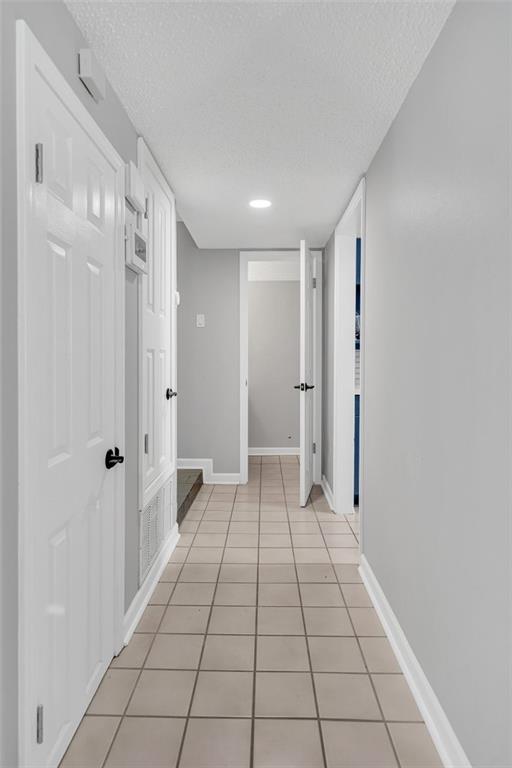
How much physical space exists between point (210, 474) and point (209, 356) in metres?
1.15

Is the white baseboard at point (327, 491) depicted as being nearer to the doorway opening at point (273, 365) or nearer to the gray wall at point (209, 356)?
the gray wall at point (209, 356)

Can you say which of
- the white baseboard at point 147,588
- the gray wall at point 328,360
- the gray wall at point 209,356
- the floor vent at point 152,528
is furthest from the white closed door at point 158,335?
the gray wall at point 209,356

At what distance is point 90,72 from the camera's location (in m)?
1.62

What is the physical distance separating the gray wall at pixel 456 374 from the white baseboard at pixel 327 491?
1.89 meters

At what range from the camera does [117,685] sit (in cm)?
189

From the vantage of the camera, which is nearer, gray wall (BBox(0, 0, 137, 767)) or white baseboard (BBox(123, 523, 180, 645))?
gray wall (BBox(0, 0, 137, 767))

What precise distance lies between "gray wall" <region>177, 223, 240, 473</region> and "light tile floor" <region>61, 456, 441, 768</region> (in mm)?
1853

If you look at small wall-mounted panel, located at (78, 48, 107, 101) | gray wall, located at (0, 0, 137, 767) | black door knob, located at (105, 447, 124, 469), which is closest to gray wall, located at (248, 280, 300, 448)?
black door knob, located at (105, 447, 124, 469)

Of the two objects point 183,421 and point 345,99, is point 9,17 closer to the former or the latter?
point 345,99

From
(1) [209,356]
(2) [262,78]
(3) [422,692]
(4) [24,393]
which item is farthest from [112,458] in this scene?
(1) [209,356]

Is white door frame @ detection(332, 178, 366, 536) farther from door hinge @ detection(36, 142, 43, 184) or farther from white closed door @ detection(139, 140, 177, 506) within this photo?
door hinge @ detection(36, 142, 43, 184)

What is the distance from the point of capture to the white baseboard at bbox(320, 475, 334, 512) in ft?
13.9

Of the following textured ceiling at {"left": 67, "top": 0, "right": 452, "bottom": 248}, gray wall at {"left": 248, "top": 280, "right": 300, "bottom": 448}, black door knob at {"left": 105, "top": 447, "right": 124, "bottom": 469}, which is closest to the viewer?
textured ceiling at {"left": 67, "top": 0, "right": 452, "bottom": 248}

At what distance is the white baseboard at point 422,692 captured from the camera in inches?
58.1
